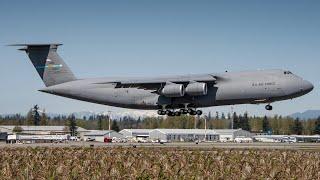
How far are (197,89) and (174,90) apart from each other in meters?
2.66

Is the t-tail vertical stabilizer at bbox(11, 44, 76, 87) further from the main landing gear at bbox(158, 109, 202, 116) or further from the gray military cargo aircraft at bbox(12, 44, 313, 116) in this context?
the main landing gear at bbox(158, 109, 202, 116)

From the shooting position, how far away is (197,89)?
58.1 metres

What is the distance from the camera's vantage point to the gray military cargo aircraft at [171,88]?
56.4 metres

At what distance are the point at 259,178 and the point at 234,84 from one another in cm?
3970

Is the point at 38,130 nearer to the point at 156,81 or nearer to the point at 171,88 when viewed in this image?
the point at 156,81

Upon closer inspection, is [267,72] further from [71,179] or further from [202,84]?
[71,179]

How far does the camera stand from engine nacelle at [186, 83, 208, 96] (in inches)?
2285

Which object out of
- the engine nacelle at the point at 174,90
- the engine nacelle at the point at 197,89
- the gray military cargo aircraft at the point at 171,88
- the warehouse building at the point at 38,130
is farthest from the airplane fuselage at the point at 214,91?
the warehouse building at the point at 38,130

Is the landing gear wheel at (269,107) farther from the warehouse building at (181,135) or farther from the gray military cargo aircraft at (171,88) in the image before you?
the warehouse building at (181,135)

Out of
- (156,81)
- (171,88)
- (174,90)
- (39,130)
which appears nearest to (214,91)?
(174,90)

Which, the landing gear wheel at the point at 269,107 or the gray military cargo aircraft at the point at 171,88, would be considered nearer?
the gray military cargo aircraft at the point at 171,88

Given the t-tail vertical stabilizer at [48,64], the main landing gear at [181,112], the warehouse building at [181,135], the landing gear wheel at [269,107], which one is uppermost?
the t-tail vertical stabilizer at [48,64]

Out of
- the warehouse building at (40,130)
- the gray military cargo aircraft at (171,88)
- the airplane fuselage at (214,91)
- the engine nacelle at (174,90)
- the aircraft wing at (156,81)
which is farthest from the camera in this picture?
the warehouse building at (40,130)

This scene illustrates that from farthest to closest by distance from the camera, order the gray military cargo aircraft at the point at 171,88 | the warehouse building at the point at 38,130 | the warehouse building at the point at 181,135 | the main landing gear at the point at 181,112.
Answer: the warehouse building at the point at 38,130 → the warehouse building at the point at 181,135 → the main landing gear at the point at 181,112 → the gray military cargo aircraft at the point at 171,88
